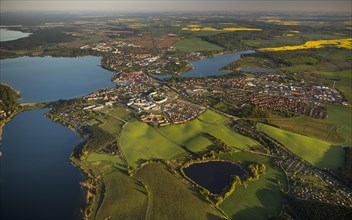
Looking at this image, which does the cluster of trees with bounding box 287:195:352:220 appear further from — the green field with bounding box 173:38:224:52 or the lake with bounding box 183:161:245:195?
the green field with bounding box 173:38:224:52

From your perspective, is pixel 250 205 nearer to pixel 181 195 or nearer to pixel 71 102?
pixel 181 195

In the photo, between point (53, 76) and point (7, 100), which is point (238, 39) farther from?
point (7, 100)

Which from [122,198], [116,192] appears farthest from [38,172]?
[122,198]

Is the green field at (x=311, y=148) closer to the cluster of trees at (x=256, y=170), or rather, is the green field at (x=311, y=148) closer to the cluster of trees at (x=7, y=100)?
the cluster of trees at (x=256, y=170)

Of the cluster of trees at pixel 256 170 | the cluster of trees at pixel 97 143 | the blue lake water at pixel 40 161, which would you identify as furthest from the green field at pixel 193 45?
the cluster of trees at pixel 256 170

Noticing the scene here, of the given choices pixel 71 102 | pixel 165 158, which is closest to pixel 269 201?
pixel 165 158

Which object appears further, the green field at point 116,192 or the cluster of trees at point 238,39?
the cluster of trees at point 238,39
